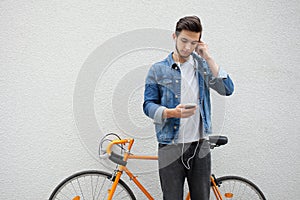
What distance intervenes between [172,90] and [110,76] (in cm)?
68

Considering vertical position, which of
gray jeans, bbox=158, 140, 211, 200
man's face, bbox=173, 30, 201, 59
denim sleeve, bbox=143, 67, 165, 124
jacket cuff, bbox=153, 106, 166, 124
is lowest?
gray jeans, bbox=158, 140, 211, 200

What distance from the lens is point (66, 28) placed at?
1.87 m

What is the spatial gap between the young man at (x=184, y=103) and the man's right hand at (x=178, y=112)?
0.06 metres

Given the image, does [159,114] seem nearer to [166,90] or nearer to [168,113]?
[168,113]

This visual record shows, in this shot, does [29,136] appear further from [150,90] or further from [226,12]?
[226,12]

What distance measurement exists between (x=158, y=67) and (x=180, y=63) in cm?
12

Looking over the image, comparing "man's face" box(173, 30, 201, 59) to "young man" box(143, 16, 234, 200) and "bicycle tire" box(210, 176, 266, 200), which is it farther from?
"bicycle tire" box(210, 176, 266, 200)

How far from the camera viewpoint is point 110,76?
189 centimetres

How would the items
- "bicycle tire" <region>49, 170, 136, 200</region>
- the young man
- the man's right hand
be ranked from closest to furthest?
the man's right hand < the young man < "bicycle tire" <region>49, 170, 136, 200</region>

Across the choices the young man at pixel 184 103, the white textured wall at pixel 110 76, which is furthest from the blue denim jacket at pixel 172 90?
the white textured wall at pixel 110 76

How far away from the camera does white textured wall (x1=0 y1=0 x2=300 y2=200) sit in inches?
73.2

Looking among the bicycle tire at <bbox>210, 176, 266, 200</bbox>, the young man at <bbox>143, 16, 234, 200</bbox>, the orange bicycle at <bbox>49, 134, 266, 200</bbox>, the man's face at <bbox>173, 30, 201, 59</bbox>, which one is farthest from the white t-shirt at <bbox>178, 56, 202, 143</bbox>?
the bicycle tire at <bbox>210, 176, 266, 200</bbox>

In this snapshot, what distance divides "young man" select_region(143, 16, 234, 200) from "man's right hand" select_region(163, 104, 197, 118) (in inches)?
2.2

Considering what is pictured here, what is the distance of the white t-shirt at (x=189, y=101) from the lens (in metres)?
1.37
